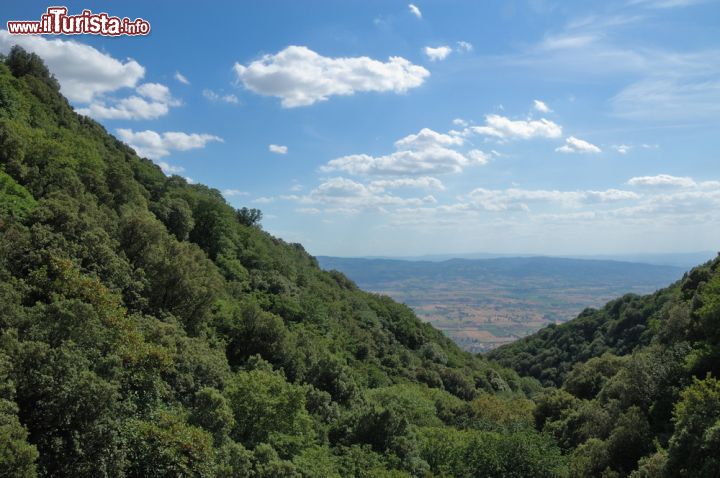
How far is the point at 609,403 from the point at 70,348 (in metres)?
34.4

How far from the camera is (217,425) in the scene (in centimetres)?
2253

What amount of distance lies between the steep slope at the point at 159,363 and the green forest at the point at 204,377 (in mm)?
94

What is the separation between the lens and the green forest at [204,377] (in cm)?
1795

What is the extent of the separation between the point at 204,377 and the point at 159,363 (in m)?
4.62

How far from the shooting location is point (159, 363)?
2327 cm

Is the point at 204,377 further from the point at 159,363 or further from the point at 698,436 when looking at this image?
the point at 698,436

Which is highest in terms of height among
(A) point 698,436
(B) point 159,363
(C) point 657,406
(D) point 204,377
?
(B) point 159,363

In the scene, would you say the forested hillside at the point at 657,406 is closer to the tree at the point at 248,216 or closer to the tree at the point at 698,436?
the tree at the point at 698,436

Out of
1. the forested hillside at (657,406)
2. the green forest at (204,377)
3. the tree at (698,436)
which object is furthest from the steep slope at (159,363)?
the tree at (698,436)

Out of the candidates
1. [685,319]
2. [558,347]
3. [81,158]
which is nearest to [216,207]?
[81,158]

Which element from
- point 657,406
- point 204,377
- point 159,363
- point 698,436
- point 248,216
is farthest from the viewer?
point 248,216

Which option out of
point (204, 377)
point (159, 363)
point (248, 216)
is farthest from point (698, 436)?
point (248, 216)

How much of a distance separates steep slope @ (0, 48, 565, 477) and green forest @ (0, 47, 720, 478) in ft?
0.31

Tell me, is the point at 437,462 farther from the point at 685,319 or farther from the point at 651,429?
the point at 685,319
